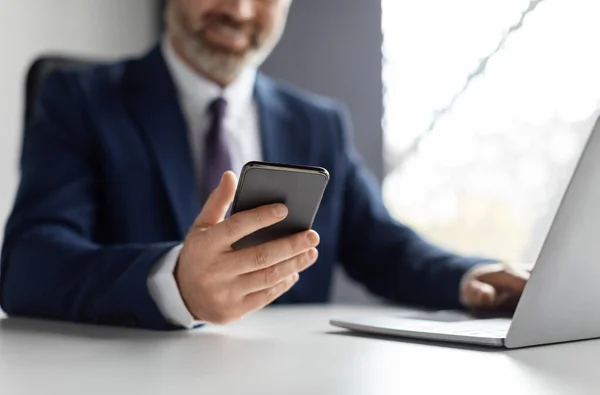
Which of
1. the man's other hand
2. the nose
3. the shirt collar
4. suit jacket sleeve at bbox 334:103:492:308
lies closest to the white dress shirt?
the shirt collar

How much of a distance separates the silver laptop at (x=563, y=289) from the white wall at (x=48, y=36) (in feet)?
4.56

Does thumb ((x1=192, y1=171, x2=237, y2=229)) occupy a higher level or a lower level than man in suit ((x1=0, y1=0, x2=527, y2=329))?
higher

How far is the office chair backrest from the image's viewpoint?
1456 millimetres

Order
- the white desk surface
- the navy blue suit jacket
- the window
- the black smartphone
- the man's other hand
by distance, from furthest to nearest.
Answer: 1. the window
2. the man's other hand
3. the navy blue suit jacket
4. the black smartphone
5. the white desk surface

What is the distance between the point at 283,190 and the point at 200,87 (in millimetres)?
802

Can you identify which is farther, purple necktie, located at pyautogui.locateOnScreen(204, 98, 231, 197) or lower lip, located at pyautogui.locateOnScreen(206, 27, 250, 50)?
lower lip, located at pyautogui.locateOnScreen(206, 27, 250, 50)

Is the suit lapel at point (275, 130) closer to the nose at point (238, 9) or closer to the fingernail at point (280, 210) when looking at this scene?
the nose at point (238, 9)

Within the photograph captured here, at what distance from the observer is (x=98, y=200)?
4.24 ft

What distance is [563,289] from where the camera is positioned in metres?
0.64

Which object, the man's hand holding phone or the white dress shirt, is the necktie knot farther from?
the man's hand holding phone

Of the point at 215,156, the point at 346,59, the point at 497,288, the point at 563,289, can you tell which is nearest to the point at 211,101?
the point at 215,156

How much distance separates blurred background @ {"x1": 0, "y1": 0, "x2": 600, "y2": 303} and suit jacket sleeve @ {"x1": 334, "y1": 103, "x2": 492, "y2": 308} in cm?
43

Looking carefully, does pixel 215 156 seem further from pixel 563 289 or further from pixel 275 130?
pixel 563 289

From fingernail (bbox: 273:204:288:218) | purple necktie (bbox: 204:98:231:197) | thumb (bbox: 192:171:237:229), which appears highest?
fingernail (bbox: 273:204:288:218)
